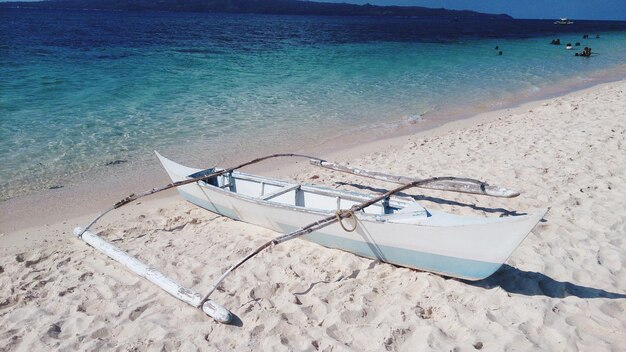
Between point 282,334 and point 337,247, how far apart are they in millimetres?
1493

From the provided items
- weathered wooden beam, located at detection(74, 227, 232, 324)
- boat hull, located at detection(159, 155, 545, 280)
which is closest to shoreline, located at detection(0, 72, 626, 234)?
weathered wooden beam, located at detection(74, 227, 232, 324)

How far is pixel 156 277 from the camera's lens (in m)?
4.62

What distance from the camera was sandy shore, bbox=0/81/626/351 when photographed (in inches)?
148

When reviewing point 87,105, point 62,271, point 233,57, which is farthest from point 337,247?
point 233,57

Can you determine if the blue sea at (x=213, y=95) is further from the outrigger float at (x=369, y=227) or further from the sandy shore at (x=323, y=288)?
the outrigger float at (x=369, y=227)

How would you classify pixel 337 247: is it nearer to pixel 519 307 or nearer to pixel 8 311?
pixel 519 307

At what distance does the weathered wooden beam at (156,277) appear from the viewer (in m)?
4.03

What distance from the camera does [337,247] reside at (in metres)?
5.14

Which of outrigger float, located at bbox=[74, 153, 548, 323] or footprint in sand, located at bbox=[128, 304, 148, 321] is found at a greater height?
outrigger float, located at bbox=[74, 153, 548, 323]

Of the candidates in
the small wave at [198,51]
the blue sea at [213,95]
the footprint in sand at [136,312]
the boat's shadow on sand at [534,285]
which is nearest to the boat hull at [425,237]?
the boat's shadow on sand at [534,285]

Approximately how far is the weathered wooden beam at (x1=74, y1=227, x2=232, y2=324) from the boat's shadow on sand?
2.38 m

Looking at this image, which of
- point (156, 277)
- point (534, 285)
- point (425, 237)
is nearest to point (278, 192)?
point (156, 277)

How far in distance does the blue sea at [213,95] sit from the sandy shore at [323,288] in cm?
319

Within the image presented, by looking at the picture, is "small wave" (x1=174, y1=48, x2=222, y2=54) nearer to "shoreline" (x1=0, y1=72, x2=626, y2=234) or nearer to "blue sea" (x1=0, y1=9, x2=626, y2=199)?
"blue sea" (x1=0, y1=9, x2=626, y2=199)
